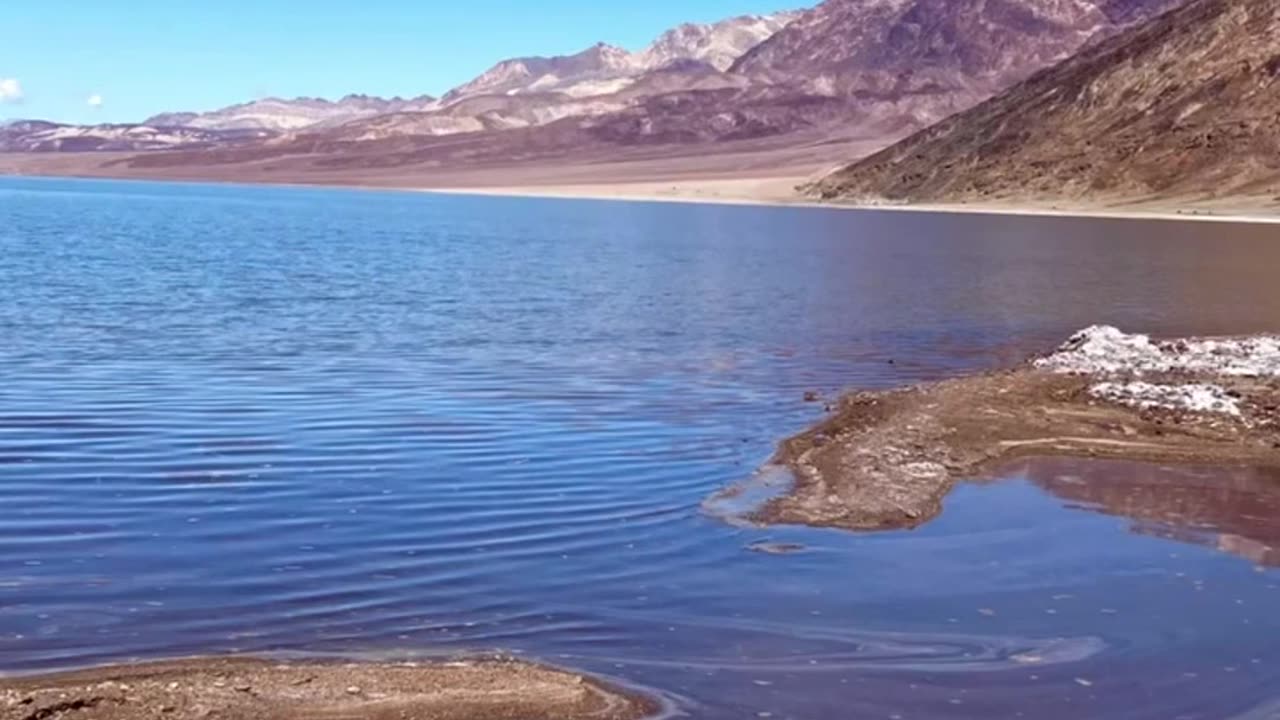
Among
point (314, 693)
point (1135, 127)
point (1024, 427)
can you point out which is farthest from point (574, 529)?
point (1135, 127)

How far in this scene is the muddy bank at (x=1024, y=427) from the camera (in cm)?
1430

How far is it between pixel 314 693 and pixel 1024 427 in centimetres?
1075

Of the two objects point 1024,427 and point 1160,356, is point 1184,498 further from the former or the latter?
point 1160,356

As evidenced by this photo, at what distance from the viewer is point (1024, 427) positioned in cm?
1780

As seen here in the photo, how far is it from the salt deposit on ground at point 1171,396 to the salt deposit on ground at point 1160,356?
56.0 inches

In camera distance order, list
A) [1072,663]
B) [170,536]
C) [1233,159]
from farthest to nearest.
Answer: [1233,159] < [170,536] < [1072,663]

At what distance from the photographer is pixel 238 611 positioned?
10391 mm

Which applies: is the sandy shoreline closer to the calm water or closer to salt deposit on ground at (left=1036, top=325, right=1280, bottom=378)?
the calm water

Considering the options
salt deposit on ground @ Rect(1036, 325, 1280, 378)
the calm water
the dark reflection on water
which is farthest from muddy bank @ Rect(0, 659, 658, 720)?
salt deposit on ground @ Rect(1036, 325, 1280, 378)

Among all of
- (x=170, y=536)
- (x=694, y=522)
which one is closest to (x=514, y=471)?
(x=694, y=522)

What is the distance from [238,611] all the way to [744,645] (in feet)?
10.0

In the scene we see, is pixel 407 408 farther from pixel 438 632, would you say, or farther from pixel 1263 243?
pixel 1263 243

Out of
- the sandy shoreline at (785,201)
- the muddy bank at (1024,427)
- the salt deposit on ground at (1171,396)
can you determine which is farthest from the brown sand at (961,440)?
the sandy shoreline at (785,201)

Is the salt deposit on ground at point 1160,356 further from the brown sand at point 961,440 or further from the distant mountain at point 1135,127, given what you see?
the distant mountain at point 1135,127
